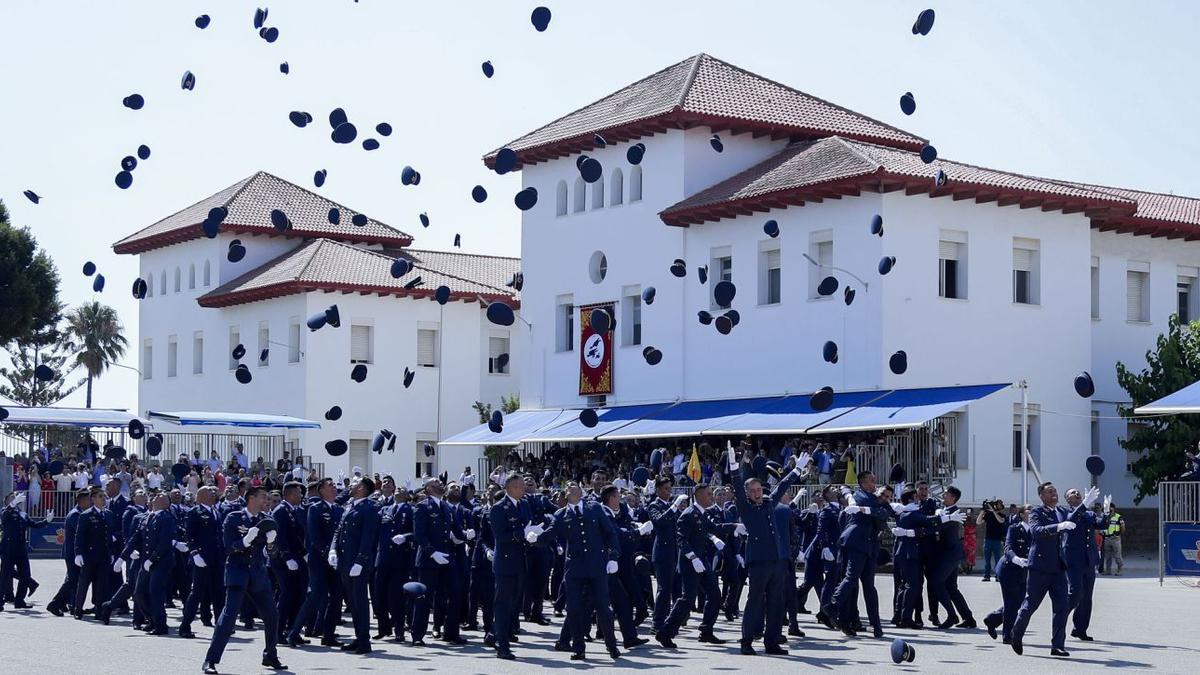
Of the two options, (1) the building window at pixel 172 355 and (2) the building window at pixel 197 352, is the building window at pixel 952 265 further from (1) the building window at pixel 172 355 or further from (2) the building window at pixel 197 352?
(1) the building window at pixel 172 355

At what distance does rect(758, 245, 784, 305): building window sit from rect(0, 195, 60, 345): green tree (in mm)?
29951

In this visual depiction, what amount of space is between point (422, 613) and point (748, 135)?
26.8 m

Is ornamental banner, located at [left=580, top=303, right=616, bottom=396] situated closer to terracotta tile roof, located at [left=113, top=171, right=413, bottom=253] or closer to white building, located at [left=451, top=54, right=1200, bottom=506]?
white building, located at [left=451, top=54, right=1200, bottom=506]

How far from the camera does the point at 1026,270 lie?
39.5m

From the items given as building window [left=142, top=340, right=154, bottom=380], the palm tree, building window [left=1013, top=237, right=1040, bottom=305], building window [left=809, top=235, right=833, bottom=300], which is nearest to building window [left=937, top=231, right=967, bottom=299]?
building window [left=1013, top=237, right=1040, bottom=305]

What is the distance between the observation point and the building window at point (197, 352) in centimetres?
6175

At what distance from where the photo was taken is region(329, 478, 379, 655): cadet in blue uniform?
17969 mm

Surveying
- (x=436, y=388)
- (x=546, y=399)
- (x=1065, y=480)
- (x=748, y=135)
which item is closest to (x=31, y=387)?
(x=436, y=388)

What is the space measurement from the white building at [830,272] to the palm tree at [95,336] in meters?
52.0

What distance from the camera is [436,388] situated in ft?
187

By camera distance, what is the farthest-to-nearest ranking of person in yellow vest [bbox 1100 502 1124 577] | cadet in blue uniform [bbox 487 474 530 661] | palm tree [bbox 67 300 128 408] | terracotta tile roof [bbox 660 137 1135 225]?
palm tree [bbox 67 300 128 408] < terracotta tile roof [bbox 660 137 1135 225] < person in yellow vest [bbox 1100 502 1124 577] < cadet in blue uniform [bbox 487 474 530 661]

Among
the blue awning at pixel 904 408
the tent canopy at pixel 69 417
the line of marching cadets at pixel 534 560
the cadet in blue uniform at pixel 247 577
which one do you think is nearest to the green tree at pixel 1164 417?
the blue awning at pixel 904 408

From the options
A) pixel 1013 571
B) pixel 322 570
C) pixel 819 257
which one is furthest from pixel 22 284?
pixel 1013 571

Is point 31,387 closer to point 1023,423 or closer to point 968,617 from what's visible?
point 1023,423
